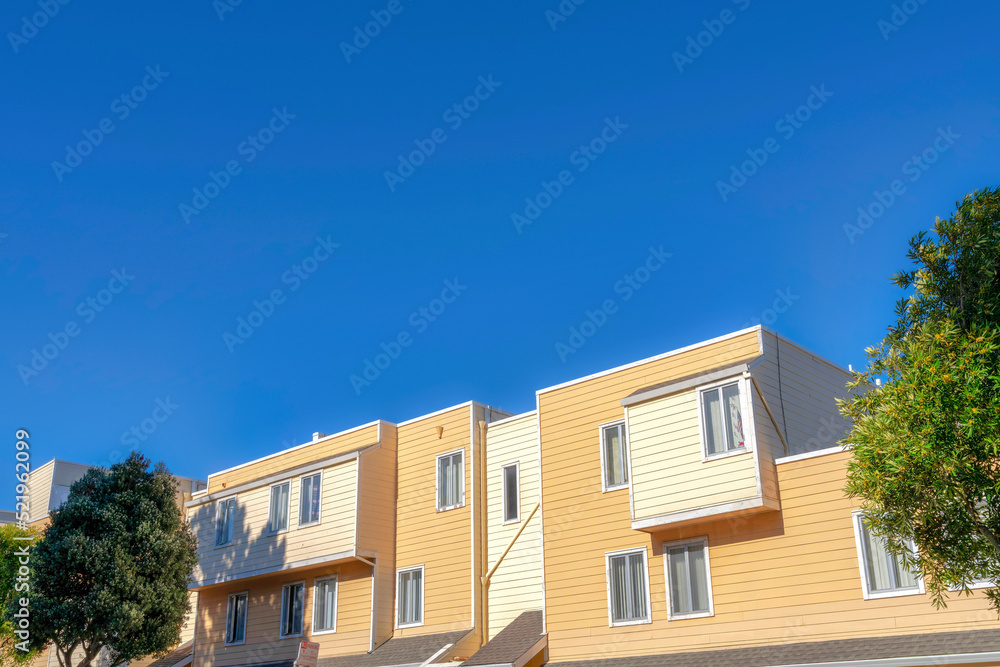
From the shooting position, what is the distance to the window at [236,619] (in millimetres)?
31938

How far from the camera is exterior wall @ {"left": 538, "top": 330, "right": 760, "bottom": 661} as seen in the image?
21.7 meters

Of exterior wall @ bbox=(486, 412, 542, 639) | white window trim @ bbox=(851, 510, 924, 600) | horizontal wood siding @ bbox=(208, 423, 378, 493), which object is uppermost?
horizontal wood siding @ bbox=(208, 423, 378, 493)

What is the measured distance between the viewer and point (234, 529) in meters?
32.3

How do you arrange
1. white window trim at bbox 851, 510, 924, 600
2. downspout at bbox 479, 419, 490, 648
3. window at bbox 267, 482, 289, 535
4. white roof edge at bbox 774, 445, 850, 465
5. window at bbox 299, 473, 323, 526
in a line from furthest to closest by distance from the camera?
window at bbox 267, 482, 289, 535, window at bbox 299, 473, 323, 526, downspout at bbox 479, 419, 490, 648, white roof edge at bbox 774, 445, 850, 465, white window trim at bbox 851, 510, 924, 600

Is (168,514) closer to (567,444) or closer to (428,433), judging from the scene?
(428,433)

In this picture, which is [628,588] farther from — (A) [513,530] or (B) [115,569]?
(B) [115,569]

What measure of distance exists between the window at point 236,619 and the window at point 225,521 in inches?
80.6

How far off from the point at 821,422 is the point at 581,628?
7912 mm

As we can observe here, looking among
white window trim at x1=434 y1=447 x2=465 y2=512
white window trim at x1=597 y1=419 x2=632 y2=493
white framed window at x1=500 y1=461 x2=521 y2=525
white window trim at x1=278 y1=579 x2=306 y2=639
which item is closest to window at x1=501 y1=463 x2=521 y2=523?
white framed window at x1=500 y1=461 x2=521 y2=525

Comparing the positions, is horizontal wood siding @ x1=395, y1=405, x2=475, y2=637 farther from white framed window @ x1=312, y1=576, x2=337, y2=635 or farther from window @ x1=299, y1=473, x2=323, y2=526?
window @ x1=299, y1=473, x2=323, y2=526

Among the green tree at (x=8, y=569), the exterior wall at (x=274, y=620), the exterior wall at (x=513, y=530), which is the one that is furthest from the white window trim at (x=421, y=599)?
the green tree at (x=8, y=569)

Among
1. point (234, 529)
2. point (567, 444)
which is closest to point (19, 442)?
point (234, 529)

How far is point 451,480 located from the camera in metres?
28.0

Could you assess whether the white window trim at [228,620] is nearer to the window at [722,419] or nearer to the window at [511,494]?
the window at [511,494]
